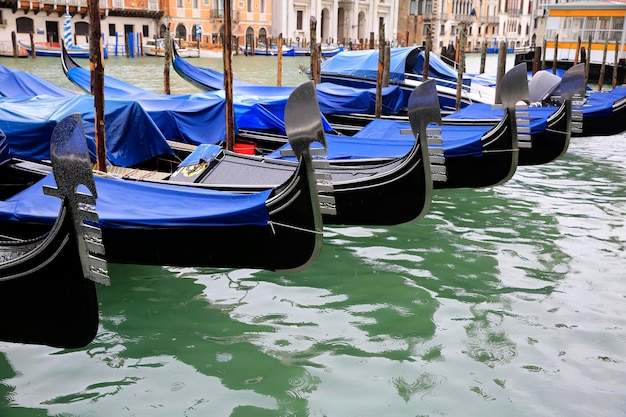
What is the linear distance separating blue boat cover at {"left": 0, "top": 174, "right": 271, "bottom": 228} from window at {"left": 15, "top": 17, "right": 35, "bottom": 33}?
25.0 metres

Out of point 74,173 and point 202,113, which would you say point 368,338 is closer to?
point 74,173

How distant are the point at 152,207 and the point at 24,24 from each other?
25585 mm

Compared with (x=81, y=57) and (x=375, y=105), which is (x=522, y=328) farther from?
(x=81, y=57)

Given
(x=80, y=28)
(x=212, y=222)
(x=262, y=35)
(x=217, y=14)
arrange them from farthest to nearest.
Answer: (x=262, y=35) → (x=217, y=14) → (x=80, y=28) → (x=212, y=222)

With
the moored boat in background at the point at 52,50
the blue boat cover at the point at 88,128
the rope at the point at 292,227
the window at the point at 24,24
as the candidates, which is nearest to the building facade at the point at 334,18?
the window at the point at 24,24

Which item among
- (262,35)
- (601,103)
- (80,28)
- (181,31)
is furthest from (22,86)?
(262,35)

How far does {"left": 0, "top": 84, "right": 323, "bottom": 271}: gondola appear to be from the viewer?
3404 millimetres

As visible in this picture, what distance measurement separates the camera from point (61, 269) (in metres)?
2.72

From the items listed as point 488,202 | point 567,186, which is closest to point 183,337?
point 488,202

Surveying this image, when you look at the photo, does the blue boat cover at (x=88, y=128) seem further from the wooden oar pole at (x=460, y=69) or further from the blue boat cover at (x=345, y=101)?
the wooden oar pole at (x=460, y=69)

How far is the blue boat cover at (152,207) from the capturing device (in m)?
3.39

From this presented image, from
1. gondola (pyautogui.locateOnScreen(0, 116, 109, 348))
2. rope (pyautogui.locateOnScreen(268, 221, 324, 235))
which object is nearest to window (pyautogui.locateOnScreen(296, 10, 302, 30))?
rope (pyautogui.locateOnScreen(268, 221, 324, 235))

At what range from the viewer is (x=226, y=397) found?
2.95 meters

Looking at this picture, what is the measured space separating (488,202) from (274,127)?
7.71 ft
